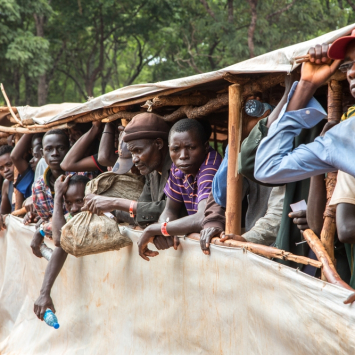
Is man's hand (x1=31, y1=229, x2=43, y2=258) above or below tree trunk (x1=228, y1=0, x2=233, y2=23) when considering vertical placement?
below

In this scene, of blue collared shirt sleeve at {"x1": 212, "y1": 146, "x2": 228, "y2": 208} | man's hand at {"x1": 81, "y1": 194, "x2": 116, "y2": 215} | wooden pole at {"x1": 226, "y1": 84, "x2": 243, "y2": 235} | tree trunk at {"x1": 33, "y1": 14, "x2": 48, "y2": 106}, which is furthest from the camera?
tree trunk at {"x1": 33, "y1": 14, "x2": 48, "y2": 106}

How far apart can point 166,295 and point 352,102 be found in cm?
183

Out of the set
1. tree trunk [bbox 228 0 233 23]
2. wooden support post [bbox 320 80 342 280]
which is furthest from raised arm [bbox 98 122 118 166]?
tree trunk [bbox 228 0 233 23]

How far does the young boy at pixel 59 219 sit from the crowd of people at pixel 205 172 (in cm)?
1

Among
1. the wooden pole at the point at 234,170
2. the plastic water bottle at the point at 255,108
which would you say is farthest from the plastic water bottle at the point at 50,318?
the plastic water bottle at the point at 255,108

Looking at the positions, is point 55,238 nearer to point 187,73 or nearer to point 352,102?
point 352,102

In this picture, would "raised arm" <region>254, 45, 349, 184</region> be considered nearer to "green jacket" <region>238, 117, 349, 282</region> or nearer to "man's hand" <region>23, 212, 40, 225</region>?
"green jacket" <region>238, 117, 349, 282</region>

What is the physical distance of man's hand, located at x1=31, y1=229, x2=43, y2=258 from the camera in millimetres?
6152

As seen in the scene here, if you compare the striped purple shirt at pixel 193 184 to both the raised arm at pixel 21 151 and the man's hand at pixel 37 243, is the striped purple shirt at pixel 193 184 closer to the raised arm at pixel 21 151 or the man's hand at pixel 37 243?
the man's hand at pixel 37 243

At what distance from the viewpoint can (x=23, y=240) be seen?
6.87 m

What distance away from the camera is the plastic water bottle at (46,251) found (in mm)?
5913

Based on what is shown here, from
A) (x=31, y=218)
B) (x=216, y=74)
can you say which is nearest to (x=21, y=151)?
(x=31, y=218)

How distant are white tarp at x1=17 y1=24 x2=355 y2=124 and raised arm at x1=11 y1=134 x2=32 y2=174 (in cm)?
86

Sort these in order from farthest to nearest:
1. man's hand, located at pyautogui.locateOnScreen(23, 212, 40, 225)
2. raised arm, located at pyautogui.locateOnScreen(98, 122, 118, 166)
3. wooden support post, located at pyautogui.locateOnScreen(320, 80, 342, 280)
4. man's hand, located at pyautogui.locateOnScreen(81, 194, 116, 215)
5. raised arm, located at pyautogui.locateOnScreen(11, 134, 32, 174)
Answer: raised arm, located at pyautogui.locateOnScreen(11, 134, 32, 174) → man's hand, located at pyautogui.locateOnScreen(23, 212, 40, 225) → raised arm, located at pyautogui.locateOnScreen(98, 122, 118, 166) → man's hand, located at pyautogui.locateOnScreen(81, 194, 116, 215) → wooden support post, located at pyautogui.locateOnScreen(320, 80, 342, 280)
